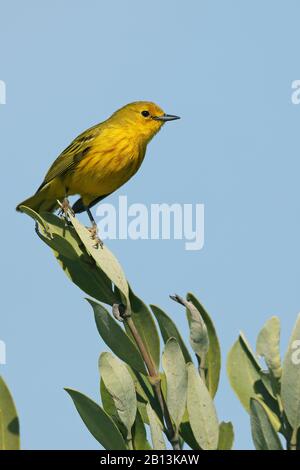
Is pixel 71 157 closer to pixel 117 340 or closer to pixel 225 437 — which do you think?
pixel 117 340

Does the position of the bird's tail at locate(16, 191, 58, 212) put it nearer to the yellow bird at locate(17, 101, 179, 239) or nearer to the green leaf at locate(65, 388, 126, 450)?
the yellow bird at locate(17, 101, 179, 239)

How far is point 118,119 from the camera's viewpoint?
7379mm

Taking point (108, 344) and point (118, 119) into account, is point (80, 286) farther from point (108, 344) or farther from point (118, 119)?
point (118, 119)

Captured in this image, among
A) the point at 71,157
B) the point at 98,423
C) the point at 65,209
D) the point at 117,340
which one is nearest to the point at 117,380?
the point at 98,423

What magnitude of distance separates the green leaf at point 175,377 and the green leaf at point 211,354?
0.16 m

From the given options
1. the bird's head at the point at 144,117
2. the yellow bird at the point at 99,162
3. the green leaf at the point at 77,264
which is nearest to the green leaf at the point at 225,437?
the green leaf at the point at 77,264

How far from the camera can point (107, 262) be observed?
2.69 m

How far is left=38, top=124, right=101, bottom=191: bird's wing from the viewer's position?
256 inches

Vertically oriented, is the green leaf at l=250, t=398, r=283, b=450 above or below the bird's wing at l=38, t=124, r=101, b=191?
below

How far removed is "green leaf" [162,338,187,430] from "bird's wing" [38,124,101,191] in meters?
4.28

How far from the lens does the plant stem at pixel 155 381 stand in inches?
88.7

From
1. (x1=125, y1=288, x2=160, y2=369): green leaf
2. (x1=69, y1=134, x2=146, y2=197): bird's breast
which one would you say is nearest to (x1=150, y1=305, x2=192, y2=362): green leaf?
(x1=125, y1=288, x2=160, y2=369): green leaf

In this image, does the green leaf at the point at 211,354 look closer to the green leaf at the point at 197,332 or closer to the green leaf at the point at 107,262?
the green leaf at the point at 197,332
